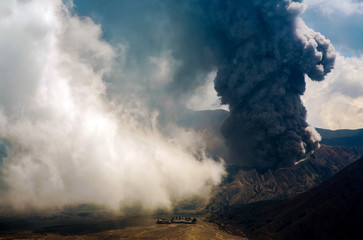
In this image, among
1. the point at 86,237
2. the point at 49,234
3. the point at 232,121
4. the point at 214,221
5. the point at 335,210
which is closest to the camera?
Answer: the point at 335,210

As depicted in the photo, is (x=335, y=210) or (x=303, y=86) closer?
(x=335, y=210)

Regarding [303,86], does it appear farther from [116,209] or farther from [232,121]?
[116,209]

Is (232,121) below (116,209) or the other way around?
the other way around

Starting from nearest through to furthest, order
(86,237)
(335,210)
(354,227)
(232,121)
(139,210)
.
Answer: (354,227), (335,210), (86,237), (232,121), (139,210)

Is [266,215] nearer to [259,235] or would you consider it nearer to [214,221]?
[259,235]

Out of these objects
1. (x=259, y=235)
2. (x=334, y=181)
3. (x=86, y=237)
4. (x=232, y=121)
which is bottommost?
(x=259, y=235)

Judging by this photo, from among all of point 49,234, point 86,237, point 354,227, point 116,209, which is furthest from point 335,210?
point 116,209
